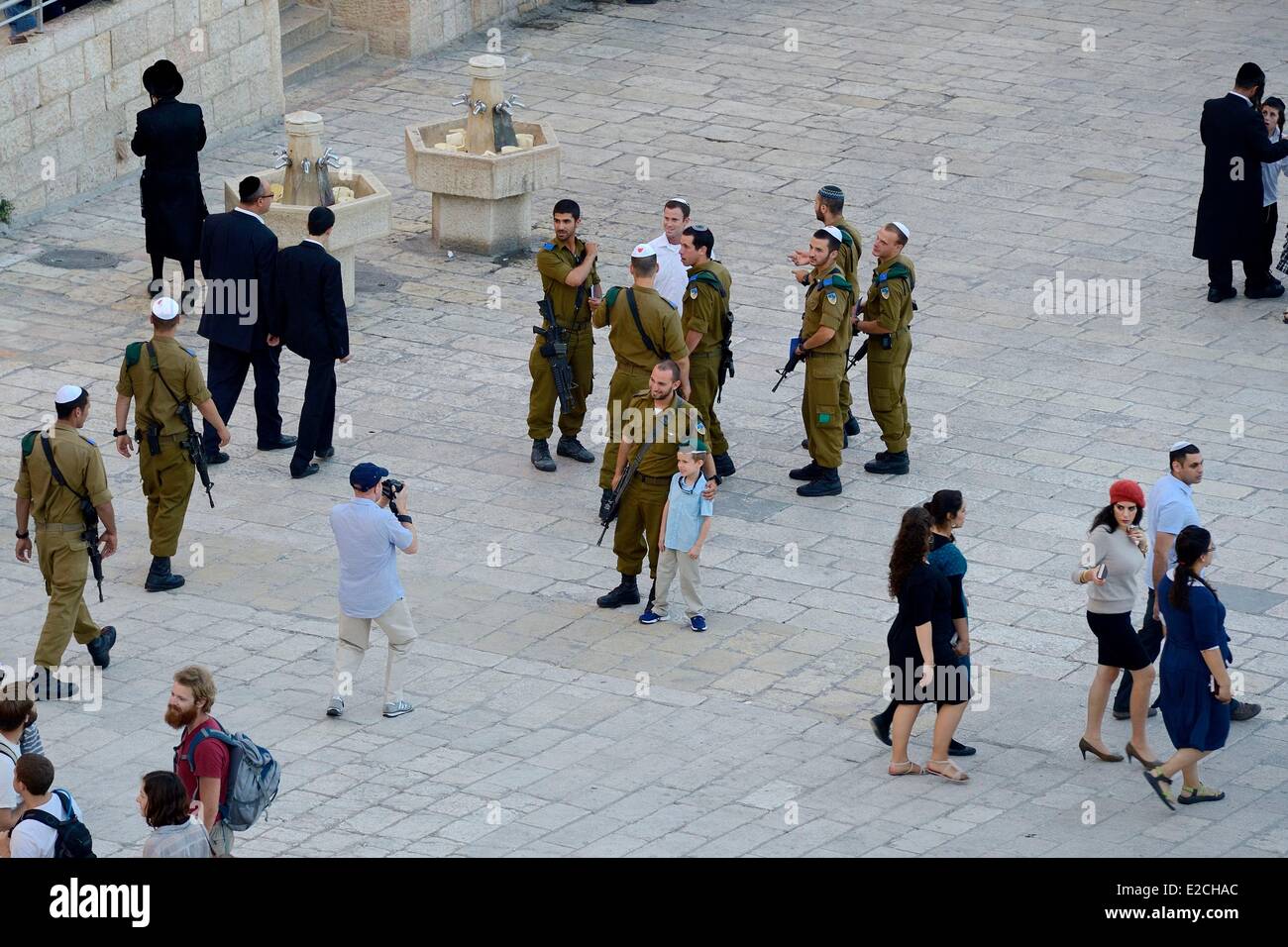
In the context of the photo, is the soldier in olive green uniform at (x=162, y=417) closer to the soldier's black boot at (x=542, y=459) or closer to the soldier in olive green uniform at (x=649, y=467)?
the soldier in olive green uniform at (x=649, y=467)

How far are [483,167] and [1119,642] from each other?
8.12 metres

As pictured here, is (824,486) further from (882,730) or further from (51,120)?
(51,120)

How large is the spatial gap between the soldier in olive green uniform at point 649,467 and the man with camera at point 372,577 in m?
1.48

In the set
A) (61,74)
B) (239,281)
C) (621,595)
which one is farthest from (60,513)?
(61,74)

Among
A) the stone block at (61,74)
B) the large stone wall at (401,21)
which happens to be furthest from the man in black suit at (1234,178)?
the stone block at (61,74)

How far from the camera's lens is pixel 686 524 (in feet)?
40.7

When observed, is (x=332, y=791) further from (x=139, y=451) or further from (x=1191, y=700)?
(x=1191, y=700)

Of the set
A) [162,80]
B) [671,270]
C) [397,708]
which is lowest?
[397,708]

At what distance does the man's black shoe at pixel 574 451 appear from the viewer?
1480cm

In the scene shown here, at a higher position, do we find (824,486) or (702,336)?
(702,336)

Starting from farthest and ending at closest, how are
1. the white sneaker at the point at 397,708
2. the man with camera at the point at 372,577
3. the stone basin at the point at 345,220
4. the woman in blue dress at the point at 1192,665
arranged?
1. the stone basin at the point at 345,220
2. the white sneaker at the point at 397,708
3. the man with camera at the point at 372,577
4. the woman in blue dress at the point at 1192,665

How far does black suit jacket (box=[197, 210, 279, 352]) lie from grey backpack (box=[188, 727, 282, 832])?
18.7 ft

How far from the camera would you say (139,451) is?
12.7 meters

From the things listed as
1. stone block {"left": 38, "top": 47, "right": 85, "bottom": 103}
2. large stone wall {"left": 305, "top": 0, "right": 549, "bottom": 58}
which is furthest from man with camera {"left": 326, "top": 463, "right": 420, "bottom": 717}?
large stone wall {"left": 305, "top": 0, "right": 549, "bottom": 58}
